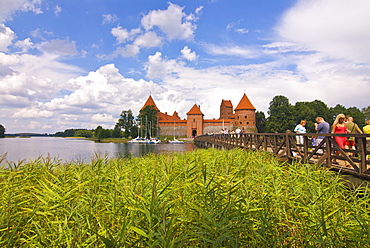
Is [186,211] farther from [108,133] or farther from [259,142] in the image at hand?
[108,133]

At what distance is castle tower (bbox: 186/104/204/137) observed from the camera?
7475 centimetres

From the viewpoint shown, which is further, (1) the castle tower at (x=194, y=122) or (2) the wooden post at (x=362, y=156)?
(1) the castle tower at (x=194, y=122)

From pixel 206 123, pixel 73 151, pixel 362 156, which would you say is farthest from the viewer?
pixel 206 123

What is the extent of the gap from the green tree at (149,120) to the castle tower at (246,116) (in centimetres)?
2527

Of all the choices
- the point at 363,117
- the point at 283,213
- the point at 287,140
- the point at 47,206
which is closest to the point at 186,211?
the point at 283,213

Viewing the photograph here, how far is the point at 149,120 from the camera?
245ft

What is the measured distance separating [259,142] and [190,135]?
6292cm

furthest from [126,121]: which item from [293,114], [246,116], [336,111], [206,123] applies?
[336,111]

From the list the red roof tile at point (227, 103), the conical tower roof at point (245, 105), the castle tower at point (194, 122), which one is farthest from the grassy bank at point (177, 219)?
the red roof tile at point (227, 103)

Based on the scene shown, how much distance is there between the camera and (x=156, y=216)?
204cm

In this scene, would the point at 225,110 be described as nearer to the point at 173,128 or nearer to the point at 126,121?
the point at 173,128

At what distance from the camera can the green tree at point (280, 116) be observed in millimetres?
57812

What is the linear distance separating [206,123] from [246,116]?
1279 centimetres

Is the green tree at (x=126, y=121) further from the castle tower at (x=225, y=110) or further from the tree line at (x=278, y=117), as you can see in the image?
the castle tower at (x=225, y=110)
